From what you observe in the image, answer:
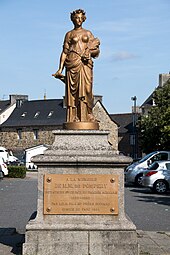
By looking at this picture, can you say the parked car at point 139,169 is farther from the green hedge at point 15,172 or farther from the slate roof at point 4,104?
the slate roof at point 4,104

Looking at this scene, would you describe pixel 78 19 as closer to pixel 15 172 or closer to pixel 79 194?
pixel 79 194

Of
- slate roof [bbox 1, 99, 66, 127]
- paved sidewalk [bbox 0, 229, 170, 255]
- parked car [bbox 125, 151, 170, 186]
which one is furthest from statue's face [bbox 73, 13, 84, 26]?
slate roof [bbox 1, 99, 66, 127]

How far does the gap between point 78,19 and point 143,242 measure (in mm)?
4138

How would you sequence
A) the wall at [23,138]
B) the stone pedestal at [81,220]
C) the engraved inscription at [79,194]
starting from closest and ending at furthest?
the stone pedestal at [81,220], the engraved inscription at [79,194], the wall at [23,138]

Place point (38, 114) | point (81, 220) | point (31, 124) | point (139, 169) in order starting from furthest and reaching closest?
1. point (38, 114)
2. point (31, 124)
3. point (139, 169)
4. point (81, 220)

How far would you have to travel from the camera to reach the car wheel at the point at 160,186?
24156mm

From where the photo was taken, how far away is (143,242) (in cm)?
1038

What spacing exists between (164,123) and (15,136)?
143 feet

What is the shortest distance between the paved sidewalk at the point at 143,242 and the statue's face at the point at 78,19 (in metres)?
3.95

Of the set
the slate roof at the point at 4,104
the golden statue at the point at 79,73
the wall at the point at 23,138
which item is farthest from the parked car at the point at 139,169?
the slate roof at the point at 4,104

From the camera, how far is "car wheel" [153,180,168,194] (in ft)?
79.3

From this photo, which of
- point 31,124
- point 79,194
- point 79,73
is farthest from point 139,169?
point 31,124

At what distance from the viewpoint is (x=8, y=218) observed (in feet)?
48.4

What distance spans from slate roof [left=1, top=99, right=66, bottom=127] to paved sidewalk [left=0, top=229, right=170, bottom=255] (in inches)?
2606
